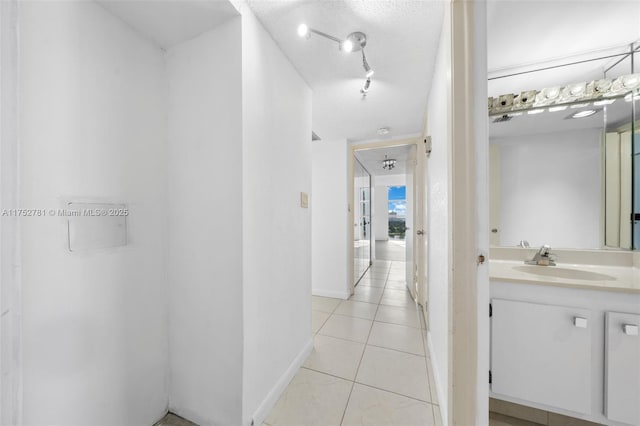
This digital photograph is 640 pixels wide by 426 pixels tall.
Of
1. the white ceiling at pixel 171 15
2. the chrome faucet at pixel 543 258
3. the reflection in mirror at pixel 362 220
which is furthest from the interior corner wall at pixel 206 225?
the reflection in mirror at pixel 362 220

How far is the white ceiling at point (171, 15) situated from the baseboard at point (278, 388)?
7.21ft

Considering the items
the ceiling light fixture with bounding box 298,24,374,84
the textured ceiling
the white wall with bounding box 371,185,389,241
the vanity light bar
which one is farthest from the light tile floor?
the white wall with bounding box 371,185,389,241

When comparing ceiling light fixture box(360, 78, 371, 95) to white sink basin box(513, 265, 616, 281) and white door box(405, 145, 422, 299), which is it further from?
white sink basin box(513, 265, 616, 281)

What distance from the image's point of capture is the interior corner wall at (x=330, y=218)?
3.25 m

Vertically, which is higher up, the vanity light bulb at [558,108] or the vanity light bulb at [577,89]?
the vanity light bulb at [577,89]

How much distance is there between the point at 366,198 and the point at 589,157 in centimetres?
459

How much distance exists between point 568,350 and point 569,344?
34mm

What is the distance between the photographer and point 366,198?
6.10 meters

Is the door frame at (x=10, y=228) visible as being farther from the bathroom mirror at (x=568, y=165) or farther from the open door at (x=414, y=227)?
the open door at (x=414, y=227)

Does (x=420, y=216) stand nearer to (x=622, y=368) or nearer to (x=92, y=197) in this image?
(x=622, y=368)

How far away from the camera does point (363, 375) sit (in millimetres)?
1670

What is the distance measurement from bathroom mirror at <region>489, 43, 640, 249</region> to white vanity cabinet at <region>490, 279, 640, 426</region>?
62cm

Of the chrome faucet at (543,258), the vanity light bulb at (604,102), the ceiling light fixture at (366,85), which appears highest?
the ceiling light fixture at (366,85)

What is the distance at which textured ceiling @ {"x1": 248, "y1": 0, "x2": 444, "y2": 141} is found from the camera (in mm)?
1215
